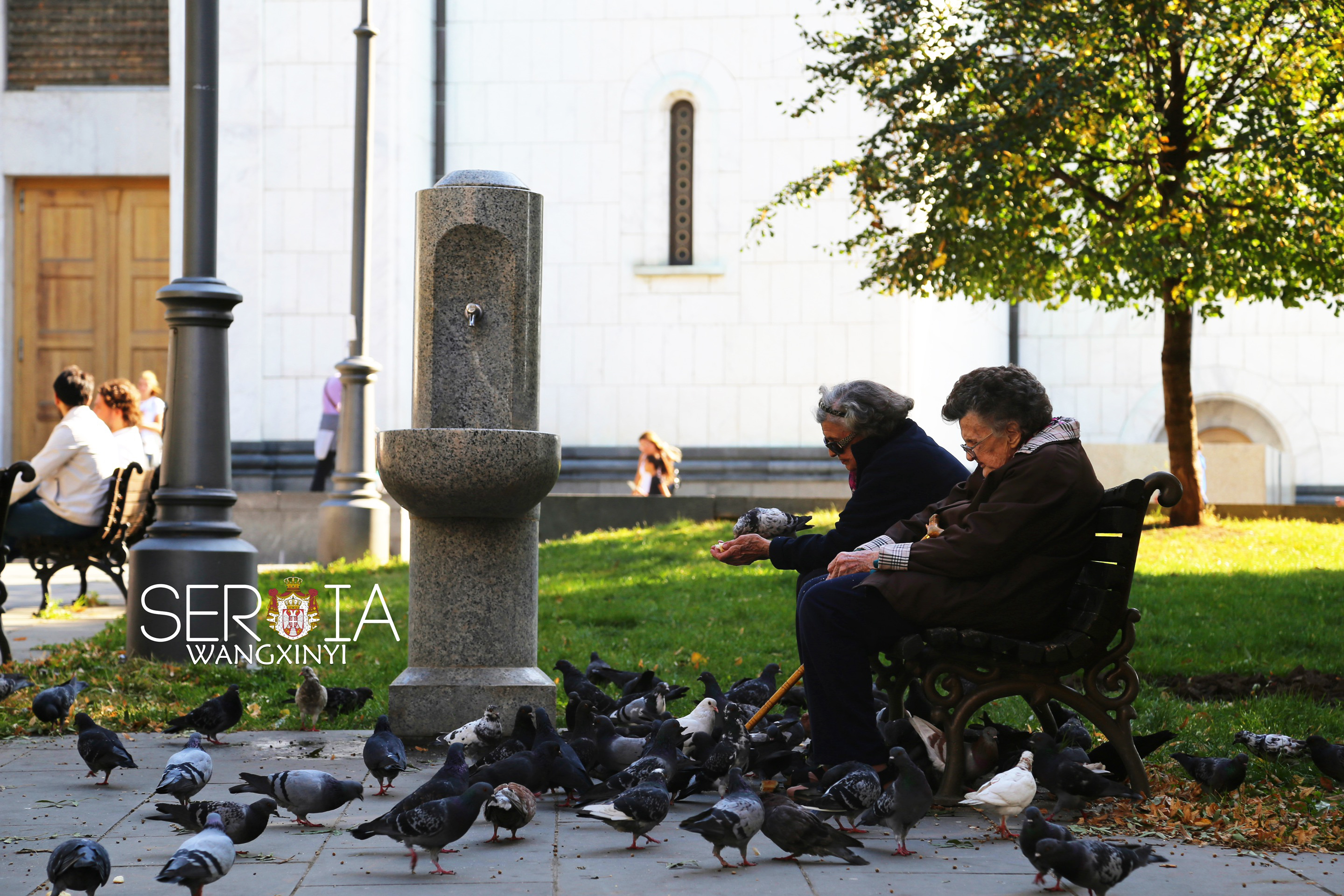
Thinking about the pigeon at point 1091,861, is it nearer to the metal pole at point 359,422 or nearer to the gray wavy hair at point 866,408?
the gray wavy hair at point 866,408

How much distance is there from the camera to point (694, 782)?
4.93 m

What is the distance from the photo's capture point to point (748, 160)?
1800cm

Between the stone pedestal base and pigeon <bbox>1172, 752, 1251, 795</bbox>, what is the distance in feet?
8.57

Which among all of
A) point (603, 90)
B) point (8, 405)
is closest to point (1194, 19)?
point (603, 90)

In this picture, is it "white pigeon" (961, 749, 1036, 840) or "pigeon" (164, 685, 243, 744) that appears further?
"pigeon" (164, 685, 243, 744)

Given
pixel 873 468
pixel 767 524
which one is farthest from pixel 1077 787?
pixel 767 524

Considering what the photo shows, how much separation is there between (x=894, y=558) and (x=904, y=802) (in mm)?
901

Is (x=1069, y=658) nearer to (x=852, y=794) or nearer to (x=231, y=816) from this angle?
(x=852, y=794)

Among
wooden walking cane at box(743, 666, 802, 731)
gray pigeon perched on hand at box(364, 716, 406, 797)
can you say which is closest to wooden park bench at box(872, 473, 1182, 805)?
wooden walking cane at box(743, 666, 802, 731)

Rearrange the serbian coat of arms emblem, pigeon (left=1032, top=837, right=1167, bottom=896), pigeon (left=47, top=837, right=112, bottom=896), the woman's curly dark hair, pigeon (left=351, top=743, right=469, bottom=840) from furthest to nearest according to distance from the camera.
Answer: the serbian coat of arms emblem
the woman's curly dark hair
pigeon (left=351, top=743, right=469, bottom=840)
pigeon (left=1032, top=837, right=1167, bottom=896)
pigeon (left=47, top=837, right=112, bottom=896)

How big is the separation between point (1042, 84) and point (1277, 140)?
2.10 metres

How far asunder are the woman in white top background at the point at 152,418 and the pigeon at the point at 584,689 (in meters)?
7.96

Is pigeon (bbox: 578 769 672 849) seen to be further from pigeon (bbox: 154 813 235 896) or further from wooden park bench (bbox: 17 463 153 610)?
wooden park bench (bbox: 17 463 153 610)

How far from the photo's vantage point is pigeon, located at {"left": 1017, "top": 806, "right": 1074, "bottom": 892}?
12.1ft
